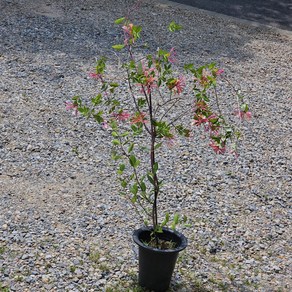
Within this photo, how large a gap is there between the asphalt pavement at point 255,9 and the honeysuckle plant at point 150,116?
2.26m

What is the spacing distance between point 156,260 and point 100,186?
120 centimetres

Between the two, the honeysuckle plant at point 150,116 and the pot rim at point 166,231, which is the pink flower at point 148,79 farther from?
the pot rim at point 166,231

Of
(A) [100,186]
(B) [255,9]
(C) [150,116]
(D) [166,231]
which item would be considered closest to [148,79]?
(C) [150,116]

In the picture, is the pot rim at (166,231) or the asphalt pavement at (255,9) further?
the asphalt pavement at (255,9)

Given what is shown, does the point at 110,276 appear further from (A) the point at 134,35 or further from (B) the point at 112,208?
(A) the point at 134,35

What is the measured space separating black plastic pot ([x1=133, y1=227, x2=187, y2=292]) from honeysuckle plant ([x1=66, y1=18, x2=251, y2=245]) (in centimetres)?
8

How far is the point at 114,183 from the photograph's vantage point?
4.32 metres

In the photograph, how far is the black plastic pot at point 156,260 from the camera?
312cm

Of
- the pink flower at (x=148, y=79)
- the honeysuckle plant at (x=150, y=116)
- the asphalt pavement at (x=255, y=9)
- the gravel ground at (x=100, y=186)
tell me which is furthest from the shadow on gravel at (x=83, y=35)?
the pink flower at (x=148, y=79)

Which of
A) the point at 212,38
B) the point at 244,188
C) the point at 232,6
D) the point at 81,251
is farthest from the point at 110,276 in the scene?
the point at 232,6

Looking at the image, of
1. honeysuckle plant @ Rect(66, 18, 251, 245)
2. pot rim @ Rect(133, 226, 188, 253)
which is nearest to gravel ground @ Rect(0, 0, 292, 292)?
honeysuckle plant @ Rect(66, 18, 251, 245)

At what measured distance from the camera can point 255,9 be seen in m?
9.41

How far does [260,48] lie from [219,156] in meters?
3.06

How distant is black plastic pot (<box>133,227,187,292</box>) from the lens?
312 cm
